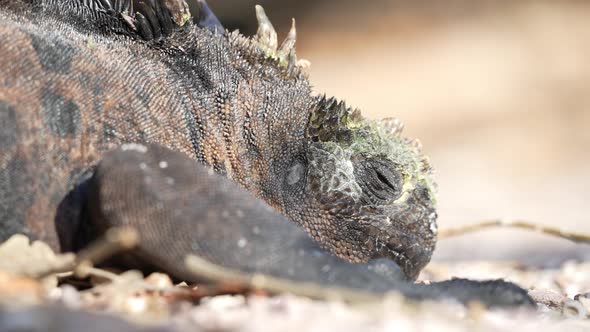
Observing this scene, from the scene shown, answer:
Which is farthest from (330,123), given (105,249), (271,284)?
(105,249)

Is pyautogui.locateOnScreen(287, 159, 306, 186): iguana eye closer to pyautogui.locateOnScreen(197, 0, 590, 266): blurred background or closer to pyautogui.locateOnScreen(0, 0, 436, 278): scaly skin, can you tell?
pyautogui.locateOnScreen(0, 0, 436, 278): scaly skin

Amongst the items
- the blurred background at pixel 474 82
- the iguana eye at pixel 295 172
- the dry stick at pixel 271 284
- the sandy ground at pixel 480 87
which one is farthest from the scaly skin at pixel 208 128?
the sandy ground at pixel 480 87

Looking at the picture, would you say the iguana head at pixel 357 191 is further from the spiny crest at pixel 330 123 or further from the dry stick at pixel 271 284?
the dry stick at pixel 271 284

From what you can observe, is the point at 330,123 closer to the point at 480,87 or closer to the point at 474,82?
the point at 480,87

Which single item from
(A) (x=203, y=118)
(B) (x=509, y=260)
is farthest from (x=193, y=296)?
(B) (x=509, y=260)

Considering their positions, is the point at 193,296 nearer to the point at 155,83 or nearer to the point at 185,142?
the point at 185,142

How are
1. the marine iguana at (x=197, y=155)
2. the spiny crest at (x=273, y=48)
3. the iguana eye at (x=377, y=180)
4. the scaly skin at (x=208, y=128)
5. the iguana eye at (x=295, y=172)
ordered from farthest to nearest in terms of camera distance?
the spiny crest at (x=273, y=48)
the iguana eye at (x=377, y=180)
the iguana eye at (x=295, y=172)
the scaly skin at (x=208, y=128)
the marine iguana at (x=197, y=155)

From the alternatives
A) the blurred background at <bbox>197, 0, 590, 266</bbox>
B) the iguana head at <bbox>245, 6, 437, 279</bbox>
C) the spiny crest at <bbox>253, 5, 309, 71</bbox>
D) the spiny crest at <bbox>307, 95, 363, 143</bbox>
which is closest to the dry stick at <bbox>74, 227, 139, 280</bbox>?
the iguana head at <bbox>245, 6, 437, 279</bbox>
